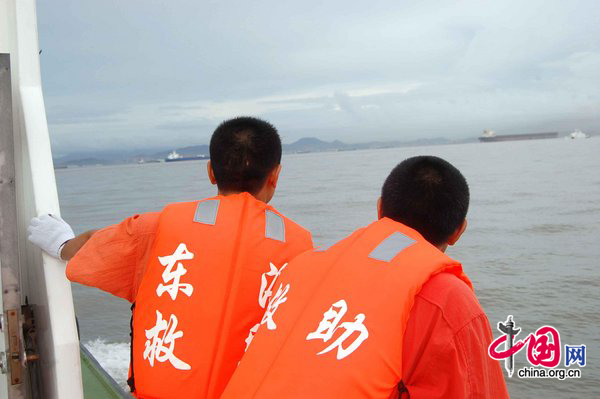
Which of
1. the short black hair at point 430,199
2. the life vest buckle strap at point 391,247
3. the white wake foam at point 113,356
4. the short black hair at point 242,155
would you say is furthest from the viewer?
the white wake foam at point 113,356

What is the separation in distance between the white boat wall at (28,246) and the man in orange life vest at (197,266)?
0.32 ft

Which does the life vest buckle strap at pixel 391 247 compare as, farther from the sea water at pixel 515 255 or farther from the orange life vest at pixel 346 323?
the sea water at pixel 515 255

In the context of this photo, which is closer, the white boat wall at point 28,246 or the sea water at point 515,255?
the white boat wall at point 28,246

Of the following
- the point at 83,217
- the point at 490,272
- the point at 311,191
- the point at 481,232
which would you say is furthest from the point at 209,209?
the point at 311,191

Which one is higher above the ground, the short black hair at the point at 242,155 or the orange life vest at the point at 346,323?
the short black hair at the point at 242,155

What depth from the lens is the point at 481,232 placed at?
703 inches

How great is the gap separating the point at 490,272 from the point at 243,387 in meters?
11.8

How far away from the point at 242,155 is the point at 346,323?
2.43 feet

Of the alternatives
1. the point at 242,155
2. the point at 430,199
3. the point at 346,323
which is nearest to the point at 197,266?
the point at 242,155

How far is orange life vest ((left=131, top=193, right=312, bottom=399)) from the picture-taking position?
5.57 feet

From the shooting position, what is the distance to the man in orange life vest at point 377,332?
1.28 metres

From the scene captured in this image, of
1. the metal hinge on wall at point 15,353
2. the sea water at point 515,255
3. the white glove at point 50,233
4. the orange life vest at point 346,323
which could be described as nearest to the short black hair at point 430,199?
the orange life vest at point 346,323

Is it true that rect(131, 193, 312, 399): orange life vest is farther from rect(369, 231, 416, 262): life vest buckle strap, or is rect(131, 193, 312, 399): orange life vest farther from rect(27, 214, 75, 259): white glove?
rect(369, 231, 416, 262): life vest buckle strap

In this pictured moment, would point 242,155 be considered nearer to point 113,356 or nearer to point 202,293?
point 202,293
